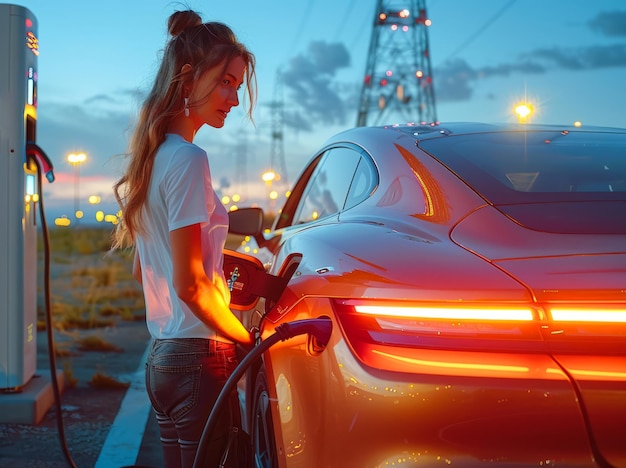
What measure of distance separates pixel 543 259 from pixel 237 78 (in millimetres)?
1180

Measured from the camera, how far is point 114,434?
529cm

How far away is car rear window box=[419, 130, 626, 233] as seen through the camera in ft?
8.14

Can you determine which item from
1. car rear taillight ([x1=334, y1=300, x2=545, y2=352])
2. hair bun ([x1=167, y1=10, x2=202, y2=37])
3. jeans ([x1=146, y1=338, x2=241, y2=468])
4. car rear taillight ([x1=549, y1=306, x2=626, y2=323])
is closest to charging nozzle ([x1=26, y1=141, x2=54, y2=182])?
hair bun ([x1=167, y1=10, x2=202, y2=37])

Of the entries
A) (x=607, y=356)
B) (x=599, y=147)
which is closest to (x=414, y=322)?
(x=607, y=356)

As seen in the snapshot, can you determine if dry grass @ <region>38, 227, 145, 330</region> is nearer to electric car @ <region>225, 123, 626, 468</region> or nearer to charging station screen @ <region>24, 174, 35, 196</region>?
charging station screen @ <region>24, 174, 35, 196</region>

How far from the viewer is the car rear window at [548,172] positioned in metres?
2.48

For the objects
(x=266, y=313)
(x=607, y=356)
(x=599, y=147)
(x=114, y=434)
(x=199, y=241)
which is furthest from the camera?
(x=114, y=434)

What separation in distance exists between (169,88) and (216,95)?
0.15 metres

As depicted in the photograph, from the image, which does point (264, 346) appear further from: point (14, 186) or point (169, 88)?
point (14, 186)

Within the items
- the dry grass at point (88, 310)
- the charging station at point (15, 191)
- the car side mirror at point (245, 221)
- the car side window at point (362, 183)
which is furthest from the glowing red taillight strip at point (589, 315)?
the charging station at point (15, 191)

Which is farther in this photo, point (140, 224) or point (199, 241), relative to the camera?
point (140, 224)

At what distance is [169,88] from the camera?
2721 millimetres

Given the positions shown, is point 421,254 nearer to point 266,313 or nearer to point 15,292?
point 266,313

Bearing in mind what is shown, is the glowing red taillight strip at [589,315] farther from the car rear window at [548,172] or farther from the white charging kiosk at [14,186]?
the white charging kiosk at [14,186]
